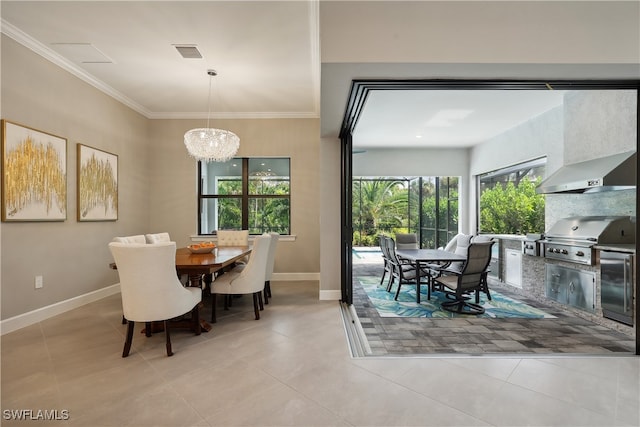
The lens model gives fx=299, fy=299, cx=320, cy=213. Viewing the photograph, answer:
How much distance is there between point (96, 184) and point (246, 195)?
7.47 feet

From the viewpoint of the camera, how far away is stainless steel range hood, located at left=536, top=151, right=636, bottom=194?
3.12 metres

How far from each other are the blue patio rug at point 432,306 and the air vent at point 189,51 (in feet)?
12.4

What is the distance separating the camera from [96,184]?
419cm

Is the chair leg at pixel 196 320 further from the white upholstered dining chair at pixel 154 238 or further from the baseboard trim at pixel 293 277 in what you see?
the baseboard trim at pixel 293 277

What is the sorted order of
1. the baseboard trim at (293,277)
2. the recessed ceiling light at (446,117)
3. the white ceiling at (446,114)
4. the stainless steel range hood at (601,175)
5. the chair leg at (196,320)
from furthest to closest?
the baseboard trim at (293,277)
the recessed ceiling light at (446,117)
the white ceiling at (446,114)
the stainless steel range hood at (601,175)
the chair leg at (196,320)

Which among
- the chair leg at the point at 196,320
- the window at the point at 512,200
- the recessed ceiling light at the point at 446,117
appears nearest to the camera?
the chair leg at the point at 196,320

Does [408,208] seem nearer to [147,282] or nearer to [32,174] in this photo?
[147,282]

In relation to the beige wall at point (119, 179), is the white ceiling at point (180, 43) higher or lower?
higher

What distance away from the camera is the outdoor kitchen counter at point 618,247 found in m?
2.93

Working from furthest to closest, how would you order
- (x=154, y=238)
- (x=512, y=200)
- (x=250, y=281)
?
(x=512, y=200), (x=154, y=238), (x=250, y=281)

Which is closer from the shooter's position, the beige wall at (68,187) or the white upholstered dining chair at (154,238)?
the beige wall at (68,187)

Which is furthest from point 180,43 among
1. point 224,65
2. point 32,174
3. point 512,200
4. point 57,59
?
point 512,200

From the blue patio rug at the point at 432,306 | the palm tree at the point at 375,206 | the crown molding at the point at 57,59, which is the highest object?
the crown molding at the point at 57,59

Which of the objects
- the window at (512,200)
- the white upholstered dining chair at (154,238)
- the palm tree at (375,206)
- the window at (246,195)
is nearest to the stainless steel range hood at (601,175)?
the window at (512,200)
